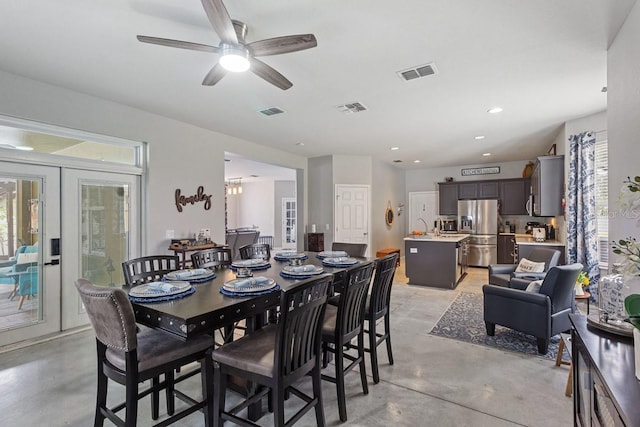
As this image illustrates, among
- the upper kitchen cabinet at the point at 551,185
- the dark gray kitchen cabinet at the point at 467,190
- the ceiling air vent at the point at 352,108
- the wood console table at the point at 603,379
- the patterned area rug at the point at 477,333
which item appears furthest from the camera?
the dark gray kitchen cabinet at the point at 467,190

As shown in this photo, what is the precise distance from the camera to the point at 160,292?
1914 millimetres

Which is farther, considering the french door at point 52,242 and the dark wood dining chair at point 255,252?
the dark wood dining chair at point 255,252

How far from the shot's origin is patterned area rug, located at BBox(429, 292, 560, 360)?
3.21 meters

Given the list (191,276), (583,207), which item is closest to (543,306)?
(583,207)

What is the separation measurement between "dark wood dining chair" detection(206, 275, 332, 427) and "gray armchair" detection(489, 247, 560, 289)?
10.1 ft

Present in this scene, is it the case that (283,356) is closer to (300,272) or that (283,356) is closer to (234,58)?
(300,272)

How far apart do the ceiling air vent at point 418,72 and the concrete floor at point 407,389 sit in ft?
9.12

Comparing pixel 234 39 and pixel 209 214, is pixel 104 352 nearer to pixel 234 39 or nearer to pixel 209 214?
pixel 234 39

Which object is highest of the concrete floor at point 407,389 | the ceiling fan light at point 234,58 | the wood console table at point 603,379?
the ceiling fan light at point 234,58

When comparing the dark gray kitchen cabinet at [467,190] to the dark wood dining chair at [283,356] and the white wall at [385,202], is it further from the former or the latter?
the dark wood dining chair at [283,356]

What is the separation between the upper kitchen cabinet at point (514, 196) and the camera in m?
7.54

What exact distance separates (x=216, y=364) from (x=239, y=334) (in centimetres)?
197

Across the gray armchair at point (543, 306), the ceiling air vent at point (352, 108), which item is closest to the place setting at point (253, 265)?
the ceiling air vent at point (352, 108)

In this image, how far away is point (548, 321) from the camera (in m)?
3.04
